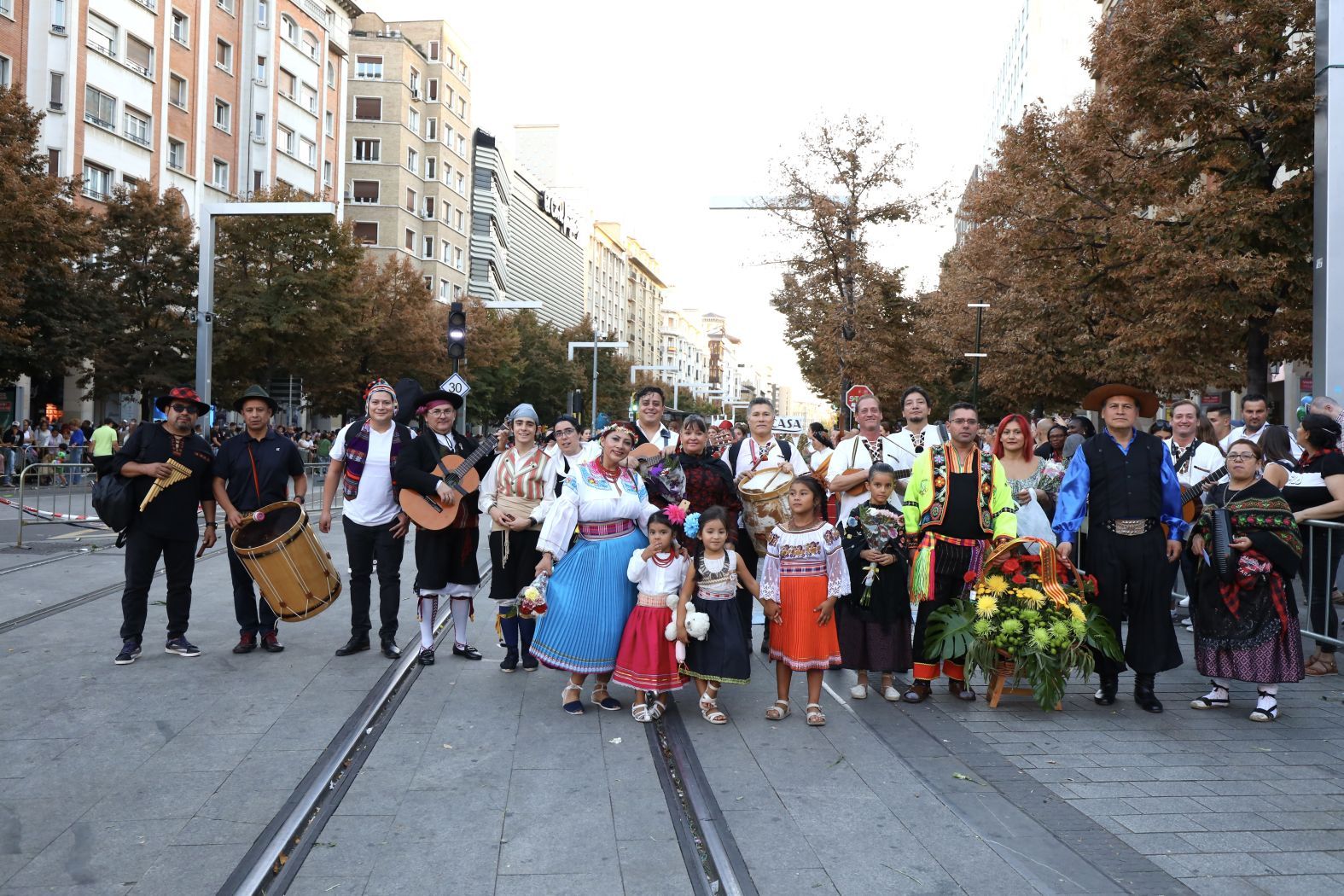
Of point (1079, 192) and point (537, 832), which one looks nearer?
point (537, 832)

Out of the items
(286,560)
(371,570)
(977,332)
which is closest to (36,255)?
(286,560)

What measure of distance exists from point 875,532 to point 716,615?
3.90 ft

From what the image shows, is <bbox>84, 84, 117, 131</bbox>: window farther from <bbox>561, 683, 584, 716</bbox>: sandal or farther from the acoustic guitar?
<bbox>561, 683, 584, 716</bbox>: sandal

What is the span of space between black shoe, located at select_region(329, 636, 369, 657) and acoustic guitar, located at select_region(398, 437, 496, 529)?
3.68 feet

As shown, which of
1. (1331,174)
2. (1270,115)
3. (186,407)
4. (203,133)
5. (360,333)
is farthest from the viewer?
(203,133)

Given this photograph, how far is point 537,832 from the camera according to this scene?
15.6 ft

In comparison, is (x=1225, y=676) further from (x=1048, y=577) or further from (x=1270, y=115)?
(x=1270, y=115)

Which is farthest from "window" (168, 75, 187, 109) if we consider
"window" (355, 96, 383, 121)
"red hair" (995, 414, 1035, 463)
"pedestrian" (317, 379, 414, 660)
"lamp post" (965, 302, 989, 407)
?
"red hair" (995, 414, 1035, 463)

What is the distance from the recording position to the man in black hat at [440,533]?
26.4 feet

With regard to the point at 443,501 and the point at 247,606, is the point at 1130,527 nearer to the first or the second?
the point at 443,501

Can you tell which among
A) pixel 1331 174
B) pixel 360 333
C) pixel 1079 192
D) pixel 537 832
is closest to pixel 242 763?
pixel 537 832

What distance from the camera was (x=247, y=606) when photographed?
8.46 metres

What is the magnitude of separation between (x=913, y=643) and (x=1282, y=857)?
327 centimetres

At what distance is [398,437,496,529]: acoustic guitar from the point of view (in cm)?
799
